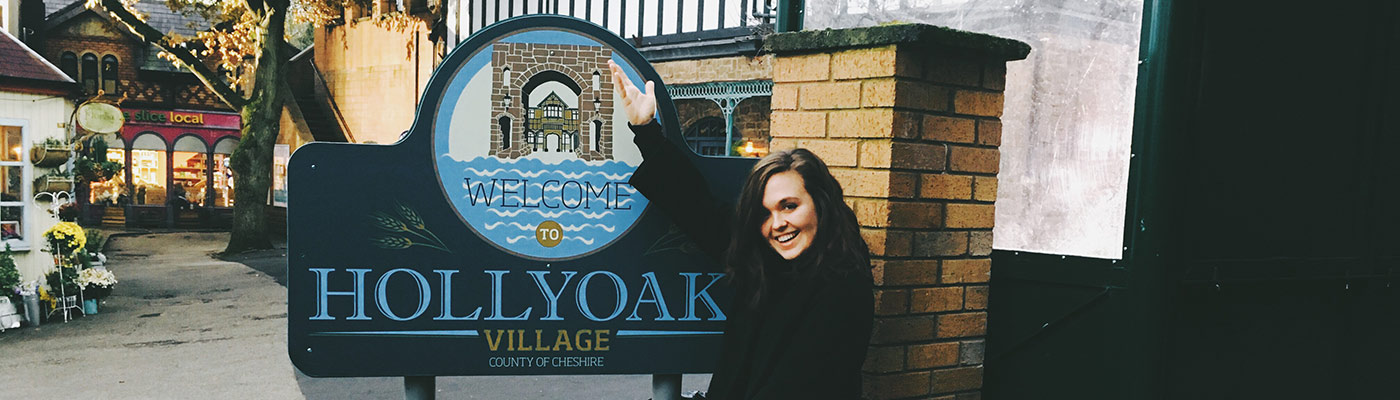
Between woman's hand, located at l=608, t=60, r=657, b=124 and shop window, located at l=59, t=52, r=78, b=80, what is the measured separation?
89.5 ft

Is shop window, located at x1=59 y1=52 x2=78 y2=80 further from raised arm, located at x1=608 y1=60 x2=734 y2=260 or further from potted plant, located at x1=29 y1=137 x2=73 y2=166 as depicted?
raised arm, located at x1=608 y1=60 x2=734 y2=260

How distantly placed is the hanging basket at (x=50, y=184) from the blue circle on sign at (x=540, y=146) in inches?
346

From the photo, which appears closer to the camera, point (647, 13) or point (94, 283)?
point (94, 283)

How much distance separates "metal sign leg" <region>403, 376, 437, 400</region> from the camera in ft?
8.30

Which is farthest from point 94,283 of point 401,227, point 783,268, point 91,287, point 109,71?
point 109,71

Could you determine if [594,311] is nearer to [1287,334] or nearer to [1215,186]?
[1215,186]

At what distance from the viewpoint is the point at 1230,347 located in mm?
3064

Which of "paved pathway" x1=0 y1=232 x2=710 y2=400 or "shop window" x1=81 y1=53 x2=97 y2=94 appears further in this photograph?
"shop window" x1=81 y1=53 x2=97 y2=94

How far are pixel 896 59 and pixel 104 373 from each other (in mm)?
7117

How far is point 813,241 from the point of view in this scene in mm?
2086

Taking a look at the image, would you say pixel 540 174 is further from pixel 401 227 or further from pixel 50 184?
pixel 50 184

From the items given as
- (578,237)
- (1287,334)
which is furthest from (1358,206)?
(578,237)

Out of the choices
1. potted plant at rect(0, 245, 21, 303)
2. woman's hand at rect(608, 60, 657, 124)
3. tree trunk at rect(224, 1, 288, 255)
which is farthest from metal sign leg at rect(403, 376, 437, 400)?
tree trunk at rect(224, 1, 288, 255)

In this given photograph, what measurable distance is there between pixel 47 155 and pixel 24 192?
0.46 metres
